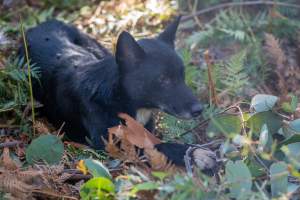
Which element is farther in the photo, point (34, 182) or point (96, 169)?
point (34, 182)

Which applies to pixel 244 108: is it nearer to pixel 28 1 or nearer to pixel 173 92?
pixel 173 92

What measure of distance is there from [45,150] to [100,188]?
652mm

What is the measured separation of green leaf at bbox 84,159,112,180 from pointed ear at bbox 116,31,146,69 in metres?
1.42

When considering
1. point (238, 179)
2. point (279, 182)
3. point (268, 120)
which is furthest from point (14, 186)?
point (268, 120)

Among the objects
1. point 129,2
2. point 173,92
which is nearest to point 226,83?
point 173,92

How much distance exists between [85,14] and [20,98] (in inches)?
102

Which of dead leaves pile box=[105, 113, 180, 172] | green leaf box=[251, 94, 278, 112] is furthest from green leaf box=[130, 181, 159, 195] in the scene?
green leaf box=[251, 94, 278, 112]

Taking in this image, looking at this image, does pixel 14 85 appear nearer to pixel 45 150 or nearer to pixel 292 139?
pixel 45 150

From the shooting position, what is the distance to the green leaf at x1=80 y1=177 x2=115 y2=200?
134 inches

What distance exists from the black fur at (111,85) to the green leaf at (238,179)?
1.52 meters

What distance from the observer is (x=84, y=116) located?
523cm

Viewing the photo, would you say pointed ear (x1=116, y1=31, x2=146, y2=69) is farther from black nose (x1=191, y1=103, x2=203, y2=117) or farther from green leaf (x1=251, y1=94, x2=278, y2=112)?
green leaf (x1=251, y1=94, x2=278, y2=112)

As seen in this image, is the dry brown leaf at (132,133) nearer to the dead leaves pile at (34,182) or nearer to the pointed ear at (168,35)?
the dead leaves pile at (34,182)

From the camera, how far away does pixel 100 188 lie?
3.40 metres
